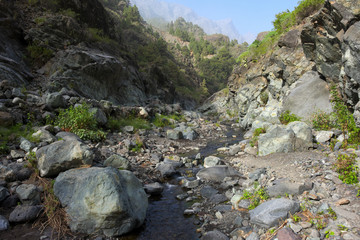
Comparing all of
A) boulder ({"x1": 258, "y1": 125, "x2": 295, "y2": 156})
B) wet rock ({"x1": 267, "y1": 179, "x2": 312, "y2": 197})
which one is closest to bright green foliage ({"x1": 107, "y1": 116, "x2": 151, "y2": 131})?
boulder ({"x1": 258, "y1": 125, "x2": 295, "y2": 156})

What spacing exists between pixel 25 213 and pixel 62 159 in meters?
1.31

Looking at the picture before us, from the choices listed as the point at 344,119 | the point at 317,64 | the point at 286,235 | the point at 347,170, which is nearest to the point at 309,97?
the point at 317,64

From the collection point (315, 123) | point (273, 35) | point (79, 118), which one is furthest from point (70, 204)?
point (273, 35)

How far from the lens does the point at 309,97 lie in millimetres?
10703

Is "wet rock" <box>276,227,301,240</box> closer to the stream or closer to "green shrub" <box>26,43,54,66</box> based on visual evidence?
the stream

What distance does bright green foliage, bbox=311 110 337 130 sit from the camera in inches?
335

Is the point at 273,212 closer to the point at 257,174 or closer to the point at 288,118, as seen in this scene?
the point at 257,174

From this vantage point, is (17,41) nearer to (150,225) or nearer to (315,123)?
(150,225)

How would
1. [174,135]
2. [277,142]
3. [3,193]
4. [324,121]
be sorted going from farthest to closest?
[174,135], [324,121], [277,142], [3,193]

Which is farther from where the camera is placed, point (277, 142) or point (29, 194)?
point (277, 142)

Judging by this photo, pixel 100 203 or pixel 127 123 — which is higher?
pixel 127 123

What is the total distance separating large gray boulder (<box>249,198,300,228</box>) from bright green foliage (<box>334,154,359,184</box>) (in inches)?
57.9

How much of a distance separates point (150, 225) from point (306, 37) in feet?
37.9

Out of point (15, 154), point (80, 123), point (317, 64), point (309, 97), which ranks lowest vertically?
point (309, 97)
